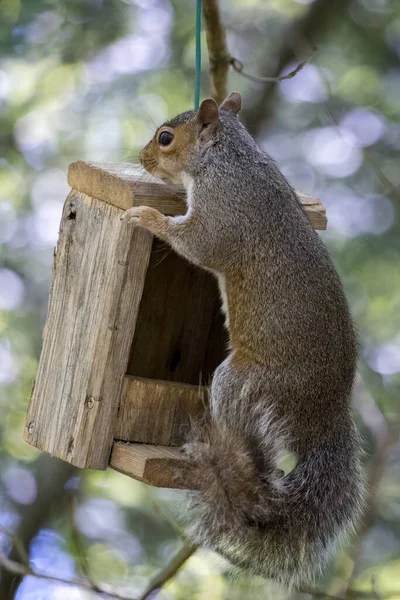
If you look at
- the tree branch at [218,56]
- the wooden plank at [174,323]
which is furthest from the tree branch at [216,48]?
the wooden plank at [174,323]

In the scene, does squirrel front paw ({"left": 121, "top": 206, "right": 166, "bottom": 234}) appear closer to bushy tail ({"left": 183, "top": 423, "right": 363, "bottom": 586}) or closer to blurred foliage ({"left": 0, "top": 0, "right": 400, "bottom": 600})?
bushy tail ({"left": 183, "top": 423, "right": 363, "bottom": 586})

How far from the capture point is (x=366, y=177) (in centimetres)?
390

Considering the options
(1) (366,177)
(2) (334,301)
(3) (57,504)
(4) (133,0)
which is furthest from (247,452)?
(4) (133,0)

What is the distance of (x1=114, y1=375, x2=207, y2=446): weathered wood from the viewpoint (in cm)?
199

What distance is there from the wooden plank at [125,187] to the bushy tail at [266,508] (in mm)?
511

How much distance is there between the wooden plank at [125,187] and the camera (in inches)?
76.4

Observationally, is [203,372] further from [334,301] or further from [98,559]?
[98,559]

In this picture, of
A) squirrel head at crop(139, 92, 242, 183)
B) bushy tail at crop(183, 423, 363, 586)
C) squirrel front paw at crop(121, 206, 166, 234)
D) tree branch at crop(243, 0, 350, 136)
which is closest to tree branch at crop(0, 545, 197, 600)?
bushy tail at crop(183, 423, 363, 586)

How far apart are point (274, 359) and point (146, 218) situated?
1.33ft

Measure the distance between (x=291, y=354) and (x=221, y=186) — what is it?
15.8 inches

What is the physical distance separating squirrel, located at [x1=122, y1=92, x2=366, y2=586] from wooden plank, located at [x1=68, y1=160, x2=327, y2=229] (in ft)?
0.20

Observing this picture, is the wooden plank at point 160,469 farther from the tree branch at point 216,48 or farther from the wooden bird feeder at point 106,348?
the tree branch at point 216,48

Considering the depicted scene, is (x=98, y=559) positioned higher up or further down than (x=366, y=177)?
further down

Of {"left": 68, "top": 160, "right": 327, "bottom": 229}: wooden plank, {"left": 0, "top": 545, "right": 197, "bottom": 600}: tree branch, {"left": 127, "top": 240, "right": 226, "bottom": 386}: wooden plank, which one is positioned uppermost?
{"left": 68, "top": 160, "right": 327, "bottom": 229}: wooden plank
